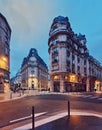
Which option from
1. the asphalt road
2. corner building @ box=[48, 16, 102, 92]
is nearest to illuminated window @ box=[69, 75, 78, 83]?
corner building @ box=[48, 16, 102, 92]

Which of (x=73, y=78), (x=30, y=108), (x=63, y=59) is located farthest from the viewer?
(x=73, y=78)

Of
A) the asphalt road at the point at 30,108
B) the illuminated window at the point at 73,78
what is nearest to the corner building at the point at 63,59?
the illuminated window at the point at 73,78

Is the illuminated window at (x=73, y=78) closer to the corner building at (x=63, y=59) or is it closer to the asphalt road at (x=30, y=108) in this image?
the corner building at (x=63, y=59)

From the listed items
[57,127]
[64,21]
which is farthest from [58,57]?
[57,127]

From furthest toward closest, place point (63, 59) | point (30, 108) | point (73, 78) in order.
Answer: point (73, 78) < point (63, 59) < point (30, 108)

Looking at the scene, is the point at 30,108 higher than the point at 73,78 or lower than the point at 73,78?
lower

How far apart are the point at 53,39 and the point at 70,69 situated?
10.7 m

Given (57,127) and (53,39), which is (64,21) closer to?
(53,39)

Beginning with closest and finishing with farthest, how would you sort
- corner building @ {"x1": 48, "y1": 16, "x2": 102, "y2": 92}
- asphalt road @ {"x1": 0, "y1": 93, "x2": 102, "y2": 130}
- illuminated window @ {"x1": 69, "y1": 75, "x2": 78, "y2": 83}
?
asphalt road @ {"x1": 0, "y1": 93, "x2": 102, "y2": 130} → corner building @ {"x1": 48, "y1": 16, "x2": 102, "y2": 92} → illuminated window @ {"x1": 69, "y1": 75, "x2": 78, "y2": 83}

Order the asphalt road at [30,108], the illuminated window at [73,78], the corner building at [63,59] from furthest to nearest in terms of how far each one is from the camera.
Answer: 1. the illuminated window at [73,78]
2. the corner building at [63,59]
3. the asphalt road at [30,108]

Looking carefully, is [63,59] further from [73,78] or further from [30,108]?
[30,108]

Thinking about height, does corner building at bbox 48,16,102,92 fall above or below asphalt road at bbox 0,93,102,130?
above

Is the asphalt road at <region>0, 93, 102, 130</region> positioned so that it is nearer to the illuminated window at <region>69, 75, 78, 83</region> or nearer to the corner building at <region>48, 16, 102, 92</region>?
the corner building at <region>48, 16, 102, 92</region>

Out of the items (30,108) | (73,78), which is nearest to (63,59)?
(73,78)
